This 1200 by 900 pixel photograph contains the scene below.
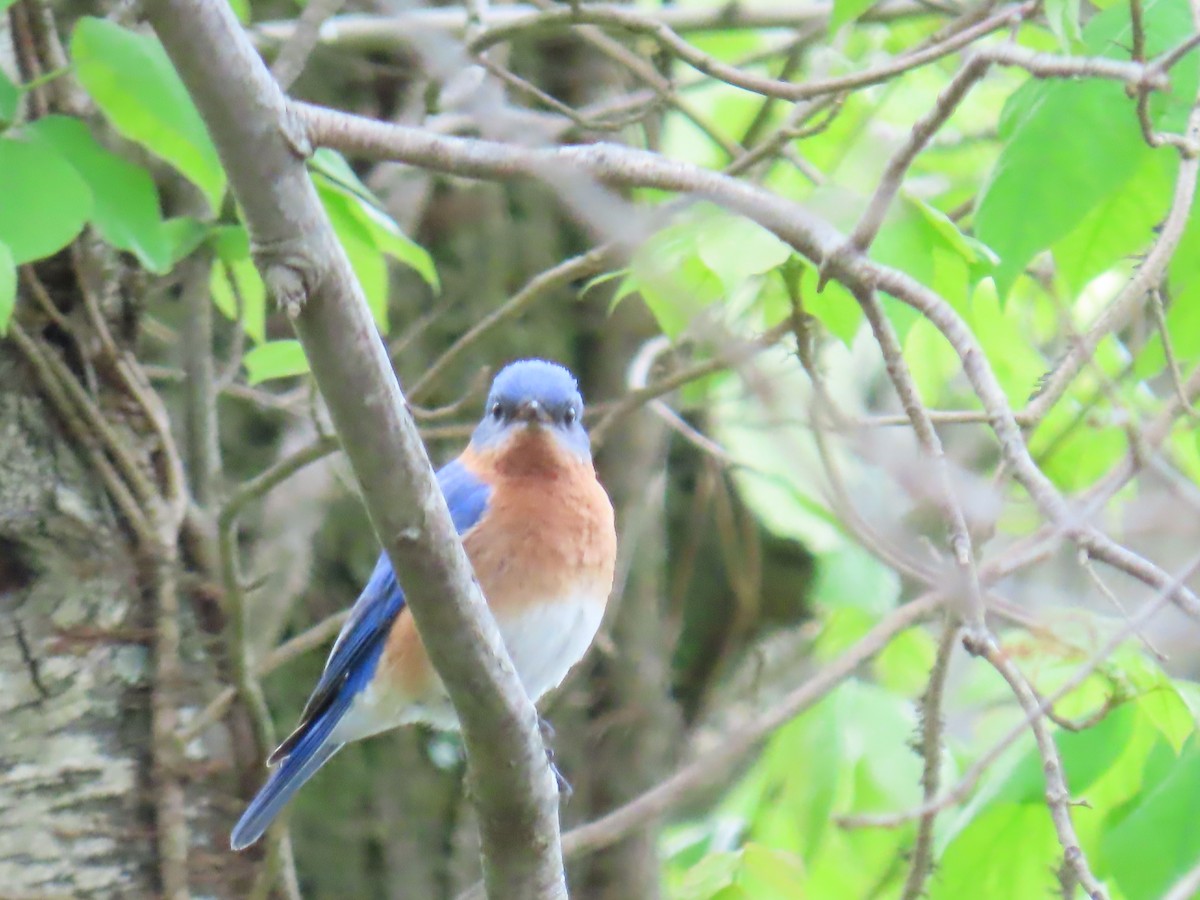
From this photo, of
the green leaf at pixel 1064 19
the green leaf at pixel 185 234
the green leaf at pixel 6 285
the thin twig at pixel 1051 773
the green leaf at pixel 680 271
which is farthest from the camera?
the green leaf at pixel 185 234

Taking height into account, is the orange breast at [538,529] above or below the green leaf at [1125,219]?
below

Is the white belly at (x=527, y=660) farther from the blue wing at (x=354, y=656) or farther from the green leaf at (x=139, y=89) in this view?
the green leaf at (x=139, y=89)

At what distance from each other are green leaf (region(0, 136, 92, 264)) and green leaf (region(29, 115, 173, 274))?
0.21 metres

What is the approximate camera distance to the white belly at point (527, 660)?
318cm

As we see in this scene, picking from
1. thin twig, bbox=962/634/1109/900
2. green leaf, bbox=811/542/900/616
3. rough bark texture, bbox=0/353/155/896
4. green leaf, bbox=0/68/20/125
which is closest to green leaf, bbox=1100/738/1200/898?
thin twig, bbox=962/634/1109/900

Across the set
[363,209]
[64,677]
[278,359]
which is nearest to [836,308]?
[363,209]

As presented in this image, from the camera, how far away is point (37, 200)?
2250 millimetres

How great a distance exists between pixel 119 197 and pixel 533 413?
1.09 meters

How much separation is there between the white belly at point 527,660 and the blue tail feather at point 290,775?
0.03 meters

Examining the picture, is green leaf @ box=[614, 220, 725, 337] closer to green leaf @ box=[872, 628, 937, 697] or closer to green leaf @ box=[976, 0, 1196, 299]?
green leaf @ box=[976, 0, 1196, 299]

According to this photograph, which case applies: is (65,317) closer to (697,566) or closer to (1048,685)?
(1048,685)

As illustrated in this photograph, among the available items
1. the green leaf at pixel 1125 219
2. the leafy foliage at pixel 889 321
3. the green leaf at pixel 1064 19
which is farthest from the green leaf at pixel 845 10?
the green leaf at pixel 1125 219

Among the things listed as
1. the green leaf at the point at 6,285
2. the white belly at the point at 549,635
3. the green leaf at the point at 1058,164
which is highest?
the green leaf at the point at 1058,164

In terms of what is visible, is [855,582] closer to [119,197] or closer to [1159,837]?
[1159,837]
